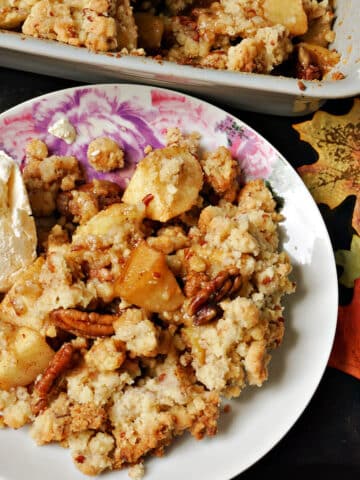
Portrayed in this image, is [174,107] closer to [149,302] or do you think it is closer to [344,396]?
[149,302]

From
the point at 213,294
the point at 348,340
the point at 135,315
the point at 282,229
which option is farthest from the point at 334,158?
the point at 135,315

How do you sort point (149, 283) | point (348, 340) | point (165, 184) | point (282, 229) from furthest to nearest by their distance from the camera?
point (348, 340)
point (282, 229)
point (165, 184)
point (149, 283)

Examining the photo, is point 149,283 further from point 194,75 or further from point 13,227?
point 194,75

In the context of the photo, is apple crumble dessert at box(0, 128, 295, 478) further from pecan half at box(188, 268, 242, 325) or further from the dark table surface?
the dark table surface

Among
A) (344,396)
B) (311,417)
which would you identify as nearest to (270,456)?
(311,417)

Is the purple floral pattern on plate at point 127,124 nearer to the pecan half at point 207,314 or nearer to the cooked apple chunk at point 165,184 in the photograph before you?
the cooked apple chunk at point 165,184

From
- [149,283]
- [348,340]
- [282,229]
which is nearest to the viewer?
[149,283]

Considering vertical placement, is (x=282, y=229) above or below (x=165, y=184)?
below

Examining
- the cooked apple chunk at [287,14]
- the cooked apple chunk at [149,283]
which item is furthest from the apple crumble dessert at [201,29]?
the cooked apple chunk at [149,283]
